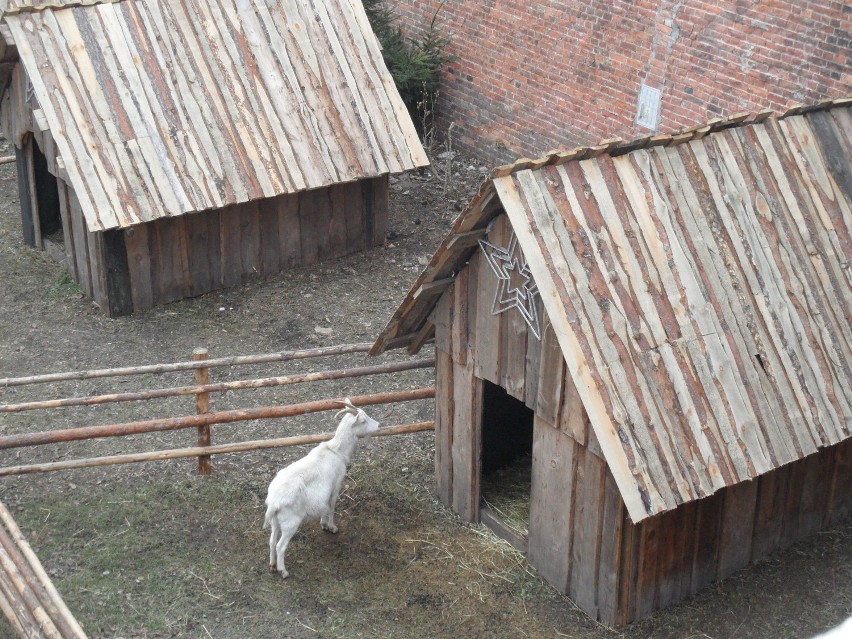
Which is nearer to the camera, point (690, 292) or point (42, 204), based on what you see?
point (690, 292)

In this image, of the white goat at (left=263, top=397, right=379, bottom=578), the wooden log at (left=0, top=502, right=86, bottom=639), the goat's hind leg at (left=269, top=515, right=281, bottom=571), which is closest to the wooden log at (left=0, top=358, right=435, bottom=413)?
the white goat at (left=263, top=397, right=379, bottom=578)

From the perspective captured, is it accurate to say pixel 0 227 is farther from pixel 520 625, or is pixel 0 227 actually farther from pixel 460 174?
pixel 520 625

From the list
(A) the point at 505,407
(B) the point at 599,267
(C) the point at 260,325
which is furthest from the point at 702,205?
(C) the point at 260,325

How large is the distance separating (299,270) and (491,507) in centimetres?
492

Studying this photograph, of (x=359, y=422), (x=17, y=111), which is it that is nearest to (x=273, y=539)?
(x=359, y=422)

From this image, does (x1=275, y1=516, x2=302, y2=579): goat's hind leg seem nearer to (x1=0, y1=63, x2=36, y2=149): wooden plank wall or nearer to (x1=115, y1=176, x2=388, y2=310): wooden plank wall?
(x1=115, y1=176, x2=388, y2=310): wooden plank wall

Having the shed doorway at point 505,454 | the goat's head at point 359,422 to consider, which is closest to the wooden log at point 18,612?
the goat's head at point 359,422

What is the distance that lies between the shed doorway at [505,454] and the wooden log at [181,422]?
74 centimetres

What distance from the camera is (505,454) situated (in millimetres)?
9688

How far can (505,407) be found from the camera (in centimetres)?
959

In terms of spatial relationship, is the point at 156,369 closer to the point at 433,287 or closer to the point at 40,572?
the point at 40,572

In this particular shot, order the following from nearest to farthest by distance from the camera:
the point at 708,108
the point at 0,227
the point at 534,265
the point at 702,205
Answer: the point at 534,265 < the point at 702,205 < the point at 708,108 < the point at 0,227

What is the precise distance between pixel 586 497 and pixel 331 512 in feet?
6.51

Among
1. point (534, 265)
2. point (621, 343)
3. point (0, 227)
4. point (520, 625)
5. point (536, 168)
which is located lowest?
point (520, 625)
